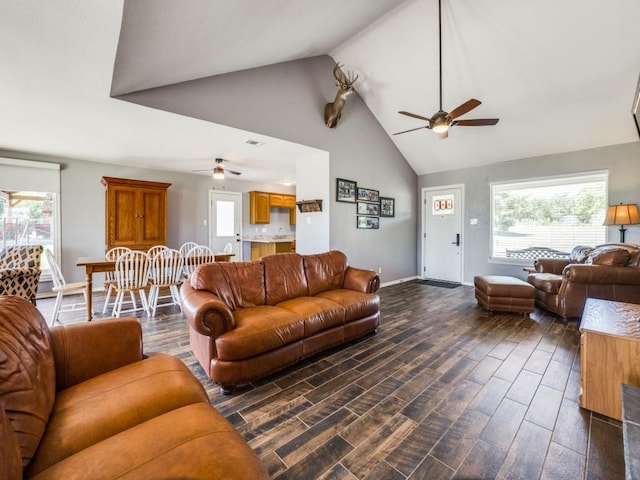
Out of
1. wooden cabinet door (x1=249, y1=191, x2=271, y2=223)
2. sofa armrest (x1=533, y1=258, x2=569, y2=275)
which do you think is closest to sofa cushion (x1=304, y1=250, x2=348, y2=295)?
sofa armrest (x1=533, y1=258, x2=569, y2=275)

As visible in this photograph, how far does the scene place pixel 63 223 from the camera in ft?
16.1

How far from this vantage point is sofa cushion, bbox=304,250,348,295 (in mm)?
3285

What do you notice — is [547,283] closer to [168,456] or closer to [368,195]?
[368,195]

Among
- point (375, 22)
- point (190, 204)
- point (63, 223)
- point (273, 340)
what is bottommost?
point (273, 340)

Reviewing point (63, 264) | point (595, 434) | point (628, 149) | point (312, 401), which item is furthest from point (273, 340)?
point (628, 149)

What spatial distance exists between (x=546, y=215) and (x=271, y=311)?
5.55 metres

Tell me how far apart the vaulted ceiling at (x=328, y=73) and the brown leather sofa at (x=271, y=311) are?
195 cm

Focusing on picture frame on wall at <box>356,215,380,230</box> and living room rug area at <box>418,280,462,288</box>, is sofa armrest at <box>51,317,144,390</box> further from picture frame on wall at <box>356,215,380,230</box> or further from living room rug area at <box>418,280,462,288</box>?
living room rug area at <box>418,280,462,288</box>

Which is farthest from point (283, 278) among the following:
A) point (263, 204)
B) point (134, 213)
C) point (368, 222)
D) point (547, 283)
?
point (263, 204)

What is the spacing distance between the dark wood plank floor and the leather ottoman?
679 mm

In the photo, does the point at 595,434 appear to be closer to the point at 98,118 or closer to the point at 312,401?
the point at 312,401

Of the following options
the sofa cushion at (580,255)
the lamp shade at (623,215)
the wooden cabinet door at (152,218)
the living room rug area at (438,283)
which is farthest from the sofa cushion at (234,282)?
the lamp shade at (623,215)

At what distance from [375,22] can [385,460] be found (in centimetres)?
492

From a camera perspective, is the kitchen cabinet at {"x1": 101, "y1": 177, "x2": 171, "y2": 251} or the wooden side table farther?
the kitchen cabinet at {"x1": 101, "y1": 177, "x2": 171, "y2": 251}
